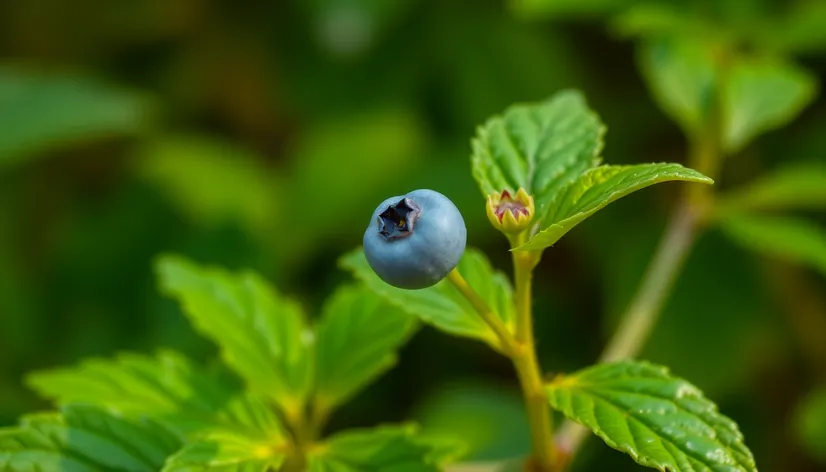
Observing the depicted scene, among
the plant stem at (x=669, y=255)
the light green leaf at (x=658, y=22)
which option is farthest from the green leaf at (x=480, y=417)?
the light green leaf at (x=658, y=22)

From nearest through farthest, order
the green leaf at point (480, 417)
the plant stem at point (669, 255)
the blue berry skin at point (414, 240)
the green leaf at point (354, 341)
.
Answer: the blue berry skin at point (414, 240), the green leaf at point (354, 341), the plant stem at point (669, 255), the green leaf at point (480, 417)

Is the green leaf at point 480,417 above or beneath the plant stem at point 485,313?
above

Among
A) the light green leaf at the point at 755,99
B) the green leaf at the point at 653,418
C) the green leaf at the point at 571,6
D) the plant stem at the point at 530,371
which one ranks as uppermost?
the green leaf at the point at 571,6

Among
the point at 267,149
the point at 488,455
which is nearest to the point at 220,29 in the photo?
the point at 267,149

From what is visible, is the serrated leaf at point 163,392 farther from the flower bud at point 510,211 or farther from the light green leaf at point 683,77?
the light green leaf at point 683,77

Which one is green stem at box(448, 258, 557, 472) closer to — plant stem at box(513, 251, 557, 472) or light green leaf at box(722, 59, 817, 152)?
plant stem at box(513, 251, 557, 472)

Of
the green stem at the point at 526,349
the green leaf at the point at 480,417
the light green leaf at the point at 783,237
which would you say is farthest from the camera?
the green leaf at the point at 480,417
